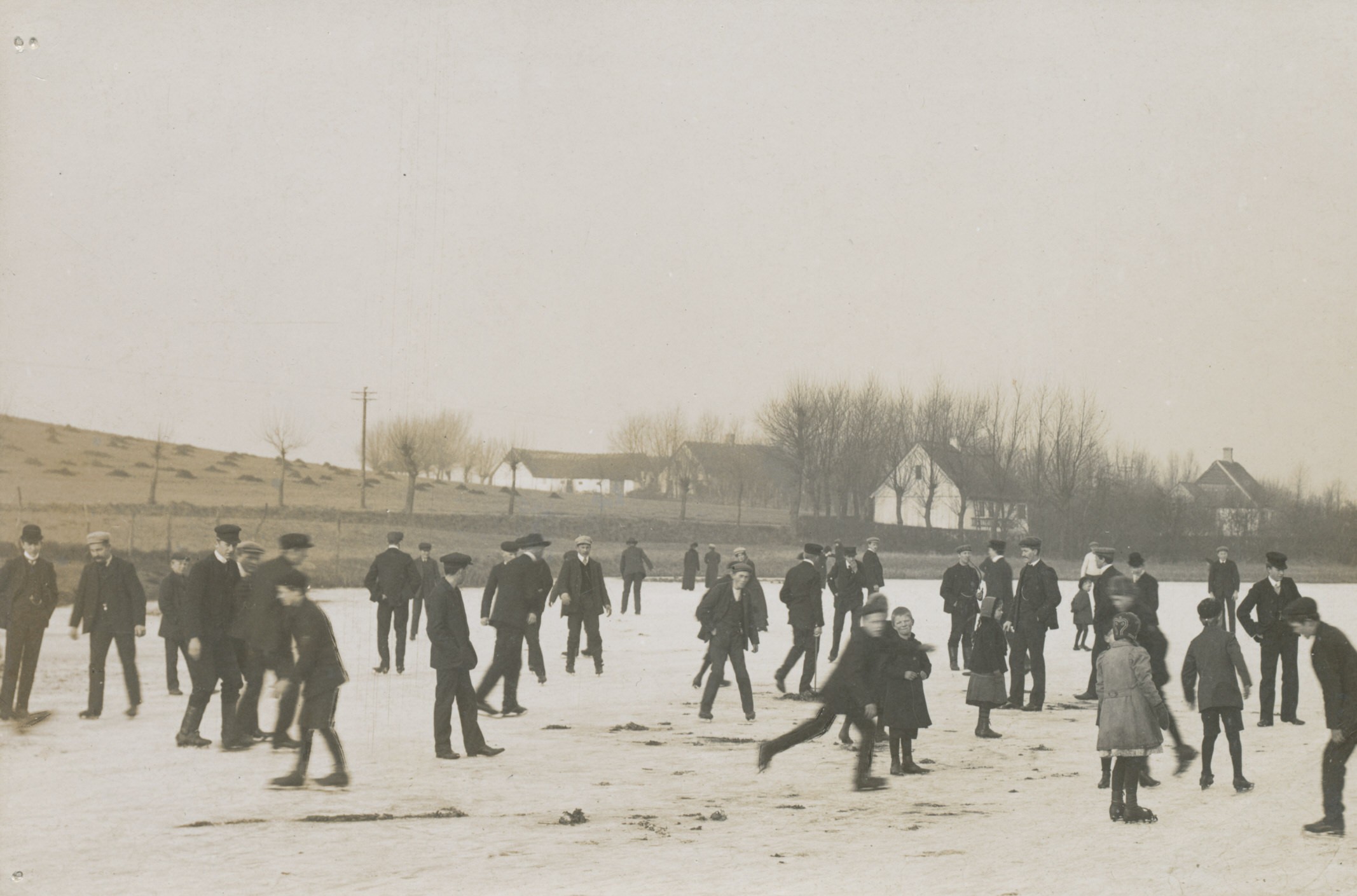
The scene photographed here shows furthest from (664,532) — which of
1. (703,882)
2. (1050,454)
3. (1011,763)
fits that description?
(703,882)

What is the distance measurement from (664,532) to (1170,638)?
105 feet

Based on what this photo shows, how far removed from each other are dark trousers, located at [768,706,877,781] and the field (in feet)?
0.91

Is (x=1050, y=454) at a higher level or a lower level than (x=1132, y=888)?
higher

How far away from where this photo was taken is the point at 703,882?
6.31 meters

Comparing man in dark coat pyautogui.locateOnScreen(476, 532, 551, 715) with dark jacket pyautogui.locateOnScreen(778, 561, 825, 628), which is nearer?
man in dark coat pyautogui.locateOnScreen(476, 532, 551, 715)

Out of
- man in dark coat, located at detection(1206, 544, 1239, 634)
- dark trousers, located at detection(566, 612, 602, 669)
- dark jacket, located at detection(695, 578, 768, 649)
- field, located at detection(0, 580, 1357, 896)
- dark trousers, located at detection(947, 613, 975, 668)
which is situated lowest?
field, located at detection(0, 580, 1357, 896)

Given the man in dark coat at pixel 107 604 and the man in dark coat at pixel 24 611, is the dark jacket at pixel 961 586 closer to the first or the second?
the man in dark coat at pixel 107 604

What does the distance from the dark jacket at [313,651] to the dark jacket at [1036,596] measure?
751 centimetres

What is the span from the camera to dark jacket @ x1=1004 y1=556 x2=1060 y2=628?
12.8 m

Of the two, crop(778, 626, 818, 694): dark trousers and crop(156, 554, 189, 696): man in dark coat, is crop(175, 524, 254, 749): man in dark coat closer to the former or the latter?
crop(156, 554, 189, 696): man in dark coat

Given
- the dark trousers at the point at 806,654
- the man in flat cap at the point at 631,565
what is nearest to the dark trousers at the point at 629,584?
the man in flat cap at the point at 631,565

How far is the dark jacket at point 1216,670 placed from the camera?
8766 millimetres

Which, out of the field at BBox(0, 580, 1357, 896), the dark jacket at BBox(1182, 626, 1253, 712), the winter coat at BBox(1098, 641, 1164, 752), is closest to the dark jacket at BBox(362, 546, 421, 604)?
the field at BBox(0, 580, 1357, 896)

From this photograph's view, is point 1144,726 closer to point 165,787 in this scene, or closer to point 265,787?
point 265,787
